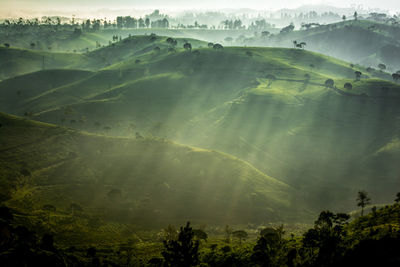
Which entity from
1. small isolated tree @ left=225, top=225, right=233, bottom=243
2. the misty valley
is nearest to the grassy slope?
the misty valley

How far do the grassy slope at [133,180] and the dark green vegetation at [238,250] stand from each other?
20.1 metres

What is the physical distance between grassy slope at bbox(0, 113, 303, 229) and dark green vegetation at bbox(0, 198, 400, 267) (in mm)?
20106

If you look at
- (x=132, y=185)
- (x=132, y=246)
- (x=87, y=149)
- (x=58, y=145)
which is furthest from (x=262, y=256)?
(x=58, y=145)

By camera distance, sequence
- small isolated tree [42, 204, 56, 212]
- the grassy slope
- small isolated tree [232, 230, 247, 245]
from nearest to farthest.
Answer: small isolated tree [232, 230, 247, 245]
small isolated tree [42, 204, 56, 212]
the grassy slope

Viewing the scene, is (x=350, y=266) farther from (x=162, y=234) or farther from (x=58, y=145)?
(x=58, y=145)

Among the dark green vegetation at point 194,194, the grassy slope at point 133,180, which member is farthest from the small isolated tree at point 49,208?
the grassy slope at point 133,180

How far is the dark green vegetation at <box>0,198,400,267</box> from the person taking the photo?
49403 mm

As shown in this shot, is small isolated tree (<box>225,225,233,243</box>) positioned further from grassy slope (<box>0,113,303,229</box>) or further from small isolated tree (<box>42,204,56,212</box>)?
small isolated tree (<box>42,204,56,212</box>)

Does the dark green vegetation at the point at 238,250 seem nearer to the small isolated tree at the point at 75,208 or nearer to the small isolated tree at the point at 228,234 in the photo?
the small isolated tree at the point at 228,234

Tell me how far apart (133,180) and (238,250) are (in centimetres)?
6621

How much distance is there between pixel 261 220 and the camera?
11400cm

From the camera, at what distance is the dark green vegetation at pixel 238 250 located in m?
49.4

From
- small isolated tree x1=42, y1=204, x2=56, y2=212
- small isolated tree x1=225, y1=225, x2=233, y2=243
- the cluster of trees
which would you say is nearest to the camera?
the cluster of trees

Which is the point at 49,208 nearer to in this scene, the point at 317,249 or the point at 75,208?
the point at 75,208
